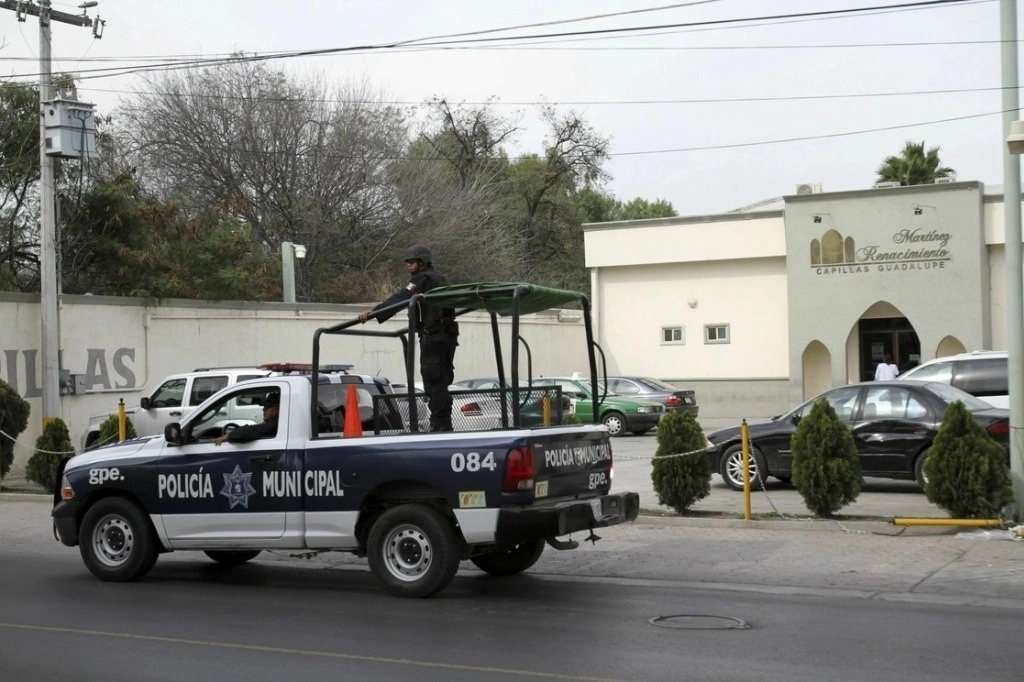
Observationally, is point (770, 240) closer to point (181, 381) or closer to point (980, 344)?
point (980, 344)

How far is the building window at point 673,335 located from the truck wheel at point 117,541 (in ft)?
94.3

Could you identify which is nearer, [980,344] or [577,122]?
[980,344]

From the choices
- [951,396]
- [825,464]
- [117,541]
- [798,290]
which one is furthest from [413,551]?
[798,290]

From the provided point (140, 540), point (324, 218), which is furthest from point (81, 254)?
point (140, 540)

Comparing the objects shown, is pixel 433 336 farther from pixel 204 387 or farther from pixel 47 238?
pixel 47 238

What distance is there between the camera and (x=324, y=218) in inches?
1599

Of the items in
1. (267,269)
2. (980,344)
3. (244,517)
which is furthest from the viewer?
(267,269)

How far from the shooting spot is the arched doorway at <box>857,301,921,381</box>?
A: 34.9m

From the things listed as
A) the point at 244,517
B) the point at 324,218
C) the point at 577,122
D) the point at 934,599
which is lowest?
the point at 934,599

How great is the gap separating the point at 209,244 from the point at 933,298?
19.9 meters

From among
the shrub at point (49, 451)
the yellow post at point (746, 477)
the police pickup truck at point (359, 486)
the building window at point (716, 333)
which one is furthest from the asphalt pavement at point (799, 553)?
the building window at point (716, 333)

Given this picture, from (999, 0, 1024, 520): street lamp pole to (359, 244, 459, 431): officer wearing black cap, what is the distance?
20.0ft

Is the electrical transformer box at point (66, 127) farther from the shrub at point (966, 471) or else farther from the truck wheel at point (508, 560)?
the shrub at point (966, 471)

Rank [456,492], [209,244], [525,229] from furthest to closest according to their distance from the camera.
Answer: [525,229]
[209,244]
[456,492]
